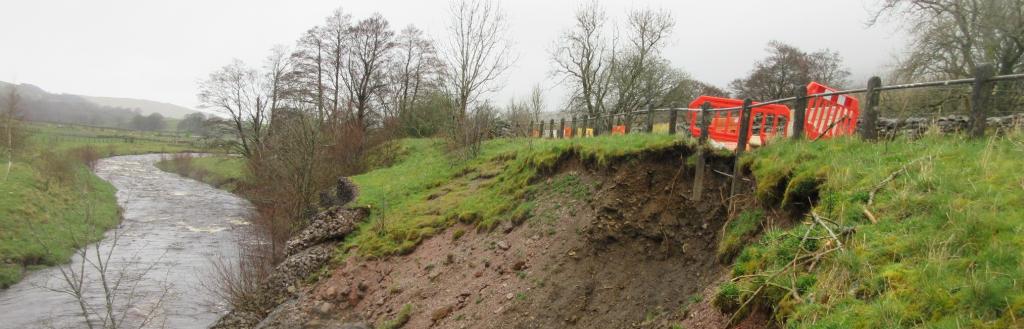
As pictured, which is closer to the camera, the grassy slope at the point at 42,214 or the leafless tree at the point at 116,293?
the leafless tree at the point at 116,293

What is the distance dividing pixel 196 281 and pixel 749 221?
54.7 ft

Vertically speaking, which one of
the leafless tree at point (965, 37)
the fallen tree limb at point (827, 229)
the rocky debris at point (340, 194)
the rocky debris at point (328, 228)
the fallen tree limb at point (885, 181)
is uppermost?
the leafless tree at point (965, 37)

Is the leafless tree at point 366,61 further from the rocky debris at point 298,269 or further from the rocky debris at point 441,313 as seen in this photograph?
the rocky debris at point 441,313

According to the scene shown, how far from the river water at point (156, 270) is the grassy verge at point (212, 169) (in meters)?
4.54

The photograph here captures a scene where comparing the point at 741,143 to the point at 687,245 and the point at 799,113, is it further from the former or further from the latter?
the point at 687,245

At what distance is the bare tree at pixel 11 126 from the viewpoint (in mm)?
30891

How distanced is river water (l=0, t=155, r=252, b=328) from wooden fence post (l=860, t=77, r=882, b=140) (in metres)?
13.4

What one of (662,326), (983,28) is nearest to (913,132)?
(662,326)

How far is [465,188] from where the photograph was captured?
1680 cm

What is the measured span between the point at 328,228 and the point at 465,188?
3880mm

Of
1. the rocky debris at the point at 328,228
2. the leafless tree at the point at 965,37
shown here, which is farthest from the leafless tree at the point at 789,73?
the rocky debris at the point at 328,228

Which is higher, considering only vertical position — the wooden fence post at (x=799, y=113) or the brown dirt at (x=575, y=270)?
the wooden fence post at (x=799, y=113)

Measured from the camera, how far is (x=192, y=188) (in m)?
40.6

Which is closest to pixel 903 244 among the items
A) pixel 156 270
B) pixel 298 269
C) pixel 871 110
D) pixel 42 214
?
pixel 871 110
